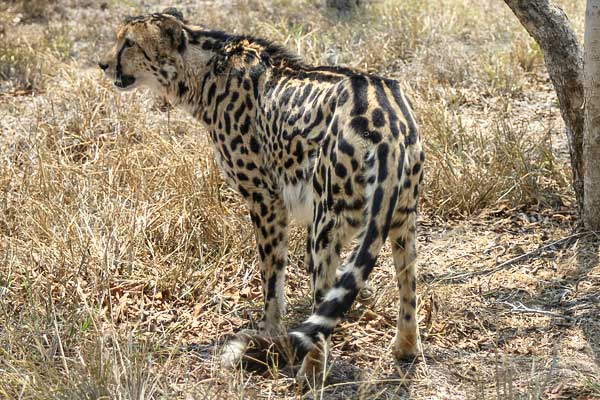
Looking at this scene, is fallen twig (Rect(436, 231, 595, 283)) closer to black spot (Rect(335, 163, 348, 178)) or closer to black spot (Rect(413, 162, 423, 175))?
black spot (Rect(413, 162, 423, 175))

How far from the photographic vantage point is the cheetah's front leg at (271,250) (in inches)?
190

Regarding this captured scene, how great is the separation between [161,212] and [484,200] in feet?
7.01

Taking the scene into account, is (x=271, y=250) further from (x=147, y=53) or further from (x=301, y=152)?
(x=147, y=53)

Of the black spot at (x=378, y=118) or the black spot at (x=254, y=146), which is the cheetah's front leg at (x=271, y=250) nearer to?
the black spot at (x=254, y=146)

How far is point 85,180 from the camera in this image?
18.9 ft

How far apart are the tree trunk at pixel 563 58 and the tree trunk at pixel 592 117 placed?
131mm

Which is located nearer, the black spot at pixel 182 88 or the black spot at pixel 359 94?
the black spot at pixel 359 94

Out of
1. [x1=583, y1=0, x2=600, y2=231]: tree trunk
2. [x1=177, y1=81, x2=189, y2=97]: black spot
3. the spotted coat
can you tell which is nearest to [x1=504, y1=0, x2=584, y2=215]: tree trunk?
[x1=583, y1=0, x2=600, y2=231]: tree trunk

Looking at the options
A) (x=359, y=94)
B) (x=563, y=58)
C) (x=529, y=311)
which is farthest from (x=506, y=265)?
(x=359, y=94)

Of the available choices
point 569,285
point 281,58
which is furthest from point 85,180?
point 569,285

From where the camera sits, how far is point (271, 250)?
485 cm

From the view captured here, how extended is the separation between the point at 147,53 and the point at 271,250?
137 cm

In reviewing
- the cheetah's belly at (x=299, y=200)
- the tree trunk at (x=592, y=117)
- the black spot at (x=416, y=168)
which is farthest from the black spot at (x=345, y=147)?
the tree trunk at (x=592, y=117)

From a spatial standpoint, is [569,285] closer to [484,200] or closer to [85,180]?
[484,200]
